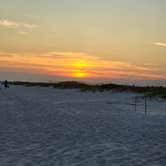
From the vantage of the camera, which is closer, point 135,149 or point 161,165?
point 161,165

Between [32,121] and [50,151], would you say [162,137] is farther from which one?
[32,121]

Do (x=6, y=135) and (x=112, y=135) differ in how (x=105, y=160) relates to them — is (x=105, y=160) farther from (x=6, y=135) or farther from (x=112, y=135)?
(x=6, y=135)

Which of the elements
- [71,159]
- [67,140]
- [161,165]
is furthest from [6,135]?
[161,165]

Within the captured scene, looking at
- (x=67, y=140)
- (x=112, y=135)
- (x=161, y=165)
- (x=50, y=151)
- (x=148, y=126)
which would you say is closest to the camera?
(x=161, y=165)

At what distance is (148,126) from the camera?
51.6ft

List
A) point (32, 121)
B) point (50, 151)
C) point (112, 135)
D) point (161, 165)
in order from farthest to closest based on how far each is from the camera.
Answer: point (32, 121)
point (112, 135)
point (50, 151)
point (161, 165)

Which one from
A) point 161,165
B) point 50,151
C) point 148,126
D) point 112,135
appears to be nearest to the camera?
point 161,165

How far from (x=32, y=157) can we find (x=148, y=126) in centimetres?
747

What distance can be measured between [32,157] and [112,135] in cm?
415

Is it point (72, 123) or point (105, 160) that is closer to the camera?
point (105, 160)

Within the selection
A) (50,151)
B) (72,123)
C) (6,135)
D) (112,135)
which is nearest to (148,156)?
(50,151)

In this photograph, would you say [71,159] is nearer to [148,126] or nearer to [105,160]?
[105,160]

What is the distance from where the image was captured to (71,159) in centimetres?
930

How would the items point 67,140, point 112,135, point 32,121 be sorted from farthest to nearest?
point 32,121
point 112,135
point 67,140
